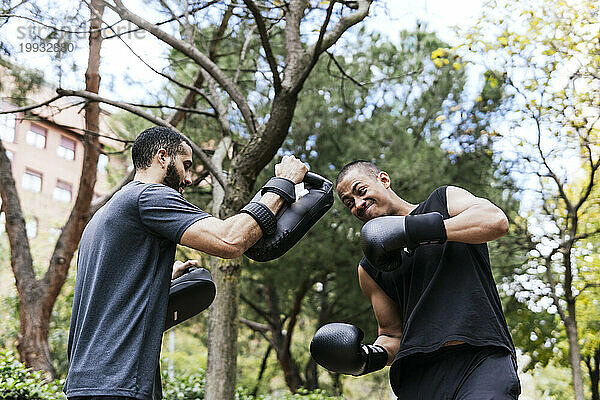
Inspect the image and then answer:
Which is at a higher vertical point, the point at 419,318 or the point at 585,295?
the point at 585,295

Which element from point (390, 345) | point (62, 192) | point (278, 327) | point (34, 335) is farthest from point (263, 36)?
point (62, 192)

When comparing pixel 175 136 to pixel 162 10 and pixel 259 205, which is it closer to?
pixel 259 205

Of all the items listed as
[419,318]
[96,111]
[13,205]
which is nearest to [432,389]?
[419,318]

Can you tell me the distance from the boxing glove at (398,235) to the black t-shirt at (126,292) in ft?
2.35

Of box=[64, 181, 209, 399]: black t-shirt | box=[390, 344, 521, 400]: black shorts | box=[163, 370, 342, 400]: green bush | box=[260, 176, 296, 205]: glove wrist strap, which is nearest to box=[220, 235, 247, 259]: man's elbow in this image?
box=[64, 181, 209, 399]: black t-shirt

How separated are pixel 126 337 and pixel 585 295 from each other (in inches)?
406

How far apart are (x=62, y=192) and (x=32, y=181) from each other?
1993 mm

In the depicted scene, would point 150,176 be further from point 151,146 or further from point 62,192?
point 62,192

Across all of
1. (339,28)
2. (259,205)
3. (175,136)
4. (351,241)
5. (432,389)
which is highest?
(339,28)

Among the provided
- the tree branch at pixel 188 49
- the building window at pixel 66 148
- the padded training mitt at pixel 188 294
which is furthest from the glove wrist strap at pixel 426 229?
the building window at pixel 66 148

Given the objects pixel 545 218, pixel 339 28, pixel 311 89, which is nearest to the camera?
pixel 339 28

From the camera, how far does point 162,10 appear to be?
22.5ft

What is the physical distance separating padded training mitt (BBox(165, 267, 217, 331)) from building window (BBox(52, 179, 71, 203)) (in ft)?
95.1

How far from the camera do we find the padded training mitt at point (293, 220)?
8.20 feet
